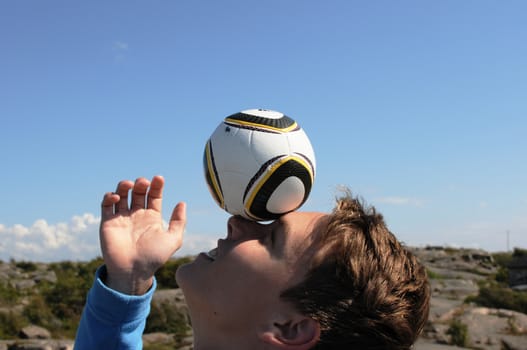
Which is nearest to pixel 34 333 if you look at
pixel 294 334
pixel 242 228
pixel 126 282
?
pixel 126 282

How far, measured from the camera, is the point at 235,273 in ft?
8.83

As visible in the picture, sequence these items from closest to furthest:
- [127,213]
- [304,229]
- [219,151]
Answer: [304,229]
[219,151]
[127,213]

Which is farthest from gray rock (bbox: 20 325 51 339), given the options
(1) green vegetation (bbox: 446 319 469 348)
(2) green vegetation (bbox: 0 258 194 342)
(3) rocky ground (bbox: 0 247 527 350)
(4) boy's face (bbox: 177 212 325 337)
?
(4) boy's face (bbox: 177 212 325 337)

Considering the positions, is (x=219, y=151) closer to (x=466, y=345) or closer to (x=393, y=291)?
(x=393, y=291)

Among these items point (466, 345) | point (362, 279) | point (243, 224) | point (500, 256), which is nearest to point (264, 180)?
point (243, 224)

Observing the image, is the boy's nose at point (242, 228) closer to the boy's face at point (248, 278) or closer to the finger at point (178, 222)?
the boy's face at point (248, 278)

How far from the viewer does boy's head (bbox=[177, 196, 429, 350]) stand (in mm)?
2588

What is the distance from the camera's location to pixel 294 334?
8.52 feet

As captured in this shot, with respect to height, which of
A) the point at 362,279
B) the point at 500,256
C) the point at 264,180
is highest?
the point at 264,180

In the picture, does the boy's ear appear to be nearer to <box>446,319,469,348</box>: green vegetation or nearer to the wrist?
the wrist

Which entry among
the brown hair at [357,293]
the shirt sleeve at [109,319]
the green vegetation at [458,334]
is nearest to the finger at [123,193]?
the shirt sleeve at [109,319]

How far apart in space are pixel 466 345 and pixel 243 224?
29.5 ft

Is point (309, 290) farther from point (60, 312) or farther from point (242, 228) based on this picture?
point (60, 312)

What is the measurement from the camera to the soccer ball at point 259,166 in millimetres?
2906
